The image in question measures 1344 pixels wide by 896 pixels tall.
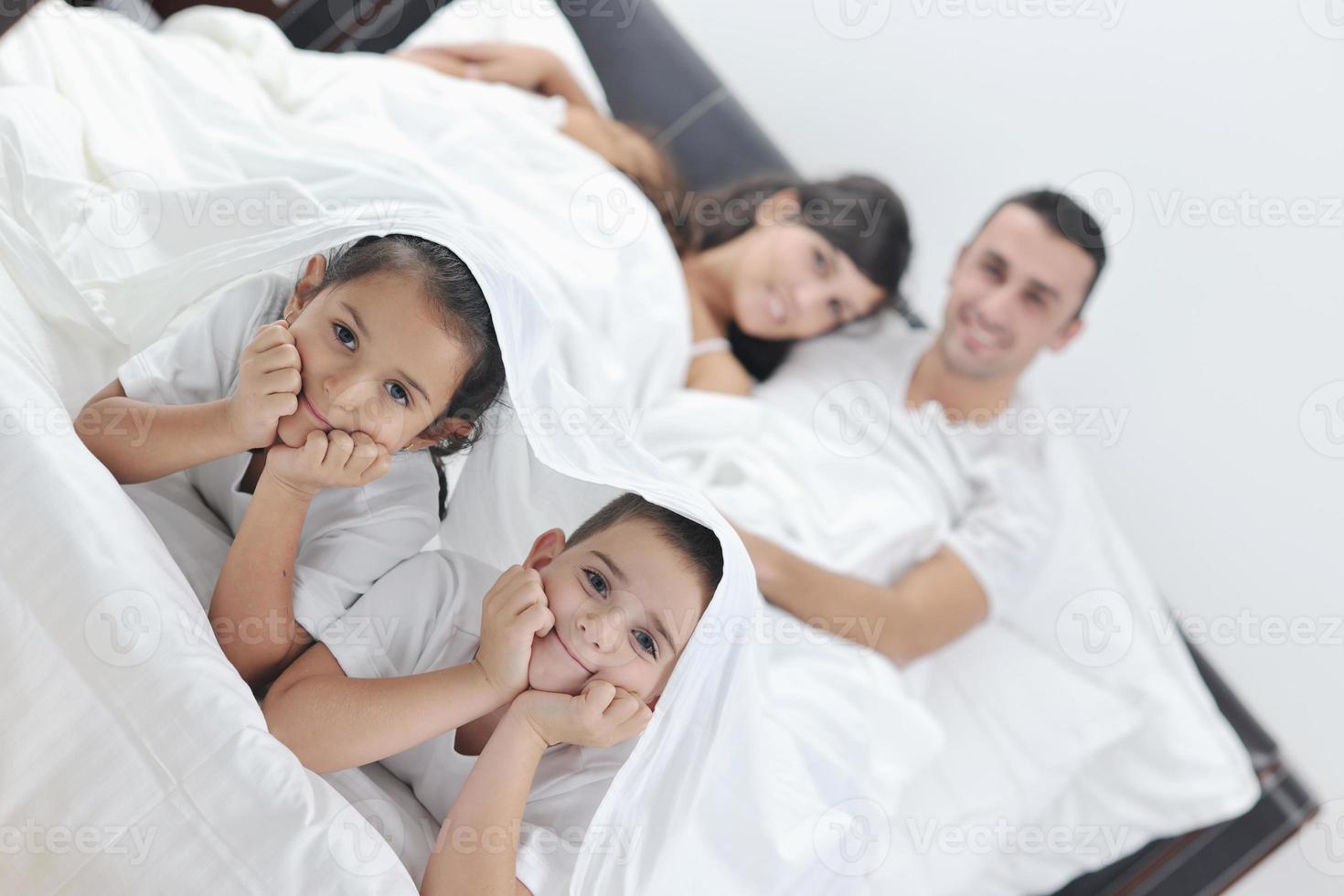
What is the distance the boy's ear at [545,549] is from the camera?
3.23ft

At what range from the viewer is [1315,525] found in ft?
6.24

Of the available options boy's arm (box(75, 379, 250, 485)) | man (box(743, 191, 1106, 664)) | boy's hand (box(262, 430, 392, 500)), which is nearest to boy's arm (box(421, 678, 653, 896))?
boy's hand (box(262, 430, 392, 500))

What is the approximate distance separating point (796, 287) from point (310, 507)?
1.15 m

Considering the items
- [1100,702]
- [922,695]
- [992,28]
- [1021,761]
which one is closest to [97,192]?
[922,695]

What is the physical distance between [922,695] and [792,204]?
98 cm

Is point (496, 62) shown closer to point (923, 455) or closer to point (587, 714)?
point (923, 455)

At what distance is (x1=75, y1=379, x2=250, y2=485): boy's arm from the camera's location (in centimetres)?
89

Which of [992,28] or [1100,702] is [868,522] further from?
[992,28]

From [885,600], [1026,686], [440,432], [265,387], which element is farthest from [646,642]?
[1026,686]

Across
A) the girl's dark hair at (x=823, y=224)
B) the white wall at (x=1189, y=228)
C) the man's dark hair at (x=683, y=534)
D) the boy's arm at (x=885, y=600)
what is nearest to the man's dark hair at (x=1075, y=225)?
the girl's dark hair at (x=823, y=224)

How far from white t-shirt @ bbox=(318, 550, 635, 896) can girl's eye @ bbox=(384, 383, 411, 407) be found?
7.8 inches

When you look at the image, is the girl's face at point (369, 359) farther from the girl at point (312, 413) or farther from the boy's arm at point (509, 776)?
the boy's arm at point (509, 776)

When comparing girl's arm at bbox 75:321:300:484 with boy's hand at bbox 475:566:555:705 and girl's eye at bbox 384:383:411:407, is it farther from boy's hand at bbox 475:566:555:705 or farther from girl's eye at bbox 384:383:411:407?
boy's hand at bbox 475:566:555:705

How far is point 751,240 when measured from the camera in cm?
203
